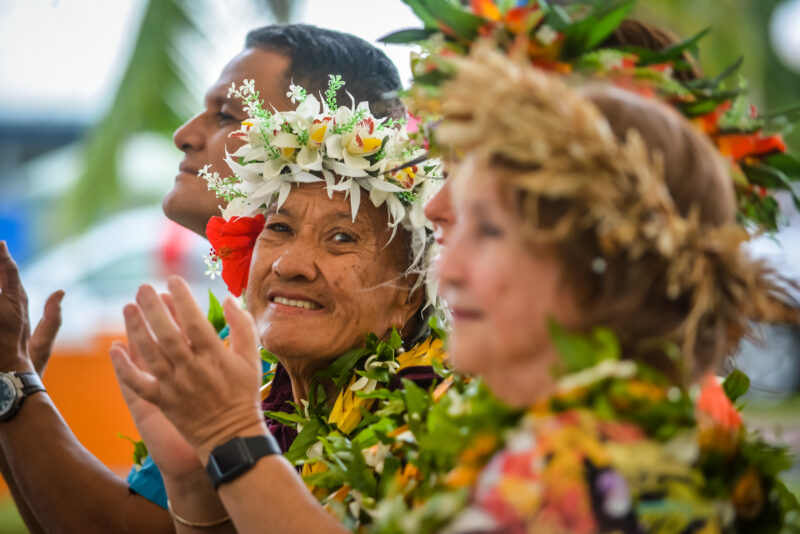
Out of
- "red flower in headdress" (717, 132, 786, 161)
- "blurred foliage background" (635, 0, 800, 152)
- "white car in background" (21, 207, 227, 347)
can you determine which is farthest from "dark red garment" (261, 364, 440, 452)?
"white car in background" (21, 207, 227, 347)

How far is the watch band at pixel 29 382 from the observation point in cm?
242

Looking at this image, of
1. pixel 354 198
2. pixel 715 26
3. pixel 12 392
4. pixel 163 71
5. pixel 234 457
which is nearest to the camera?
pixel 234 457

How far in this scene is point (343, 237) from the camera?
2.28m

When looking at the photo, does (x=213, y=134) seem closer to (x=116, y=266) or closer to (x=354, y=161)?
(x=354, y=161)

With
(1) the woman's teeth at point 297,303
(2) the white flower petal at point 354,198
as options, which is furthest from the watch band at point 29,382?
(2) the white flower petal at point 354,198

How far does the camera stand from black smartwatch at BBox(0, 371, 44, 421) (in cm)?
239

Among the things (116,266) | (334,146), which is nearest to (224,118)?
(334,146)

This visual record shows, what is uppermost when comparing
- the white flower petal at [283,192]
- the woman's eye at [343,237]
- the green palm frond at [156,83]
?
the white flower petal at [283,192]

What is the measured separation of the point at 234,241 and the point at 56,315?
67cm

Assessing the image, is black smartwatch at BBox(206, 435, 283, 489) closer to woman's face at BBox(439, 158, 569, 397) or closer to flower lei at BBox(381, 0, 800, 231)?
woman's face at BBox(439, 158, 569, 397)

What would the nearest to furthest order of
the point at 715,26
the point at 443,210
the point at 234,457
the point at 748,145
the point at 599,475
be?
1. the point at 599,475
2. the point at 234,457
3. the point at 748,145
4. the point at 443,210
5. the point at 715,26

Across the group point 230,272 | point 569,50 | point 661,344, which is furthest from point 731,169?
point 230,272

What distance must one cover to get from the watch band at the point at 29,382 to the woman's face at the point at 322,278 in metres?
0.71

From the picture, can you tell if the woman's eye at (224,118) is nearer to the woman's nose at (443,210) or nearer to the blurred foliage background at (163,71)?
the woman's nose at (443,210)
